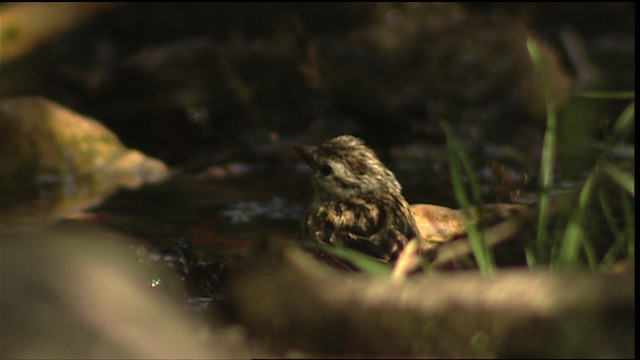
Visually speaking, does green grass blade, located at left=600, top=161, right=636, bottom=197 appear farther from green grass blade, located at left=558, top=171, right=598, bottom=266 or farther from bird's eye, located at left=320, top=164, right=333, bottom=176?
bird's eye, located at left=320, top=164, right=333, bottom=176

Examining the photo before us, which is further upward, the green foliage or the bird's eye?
the bird's eye

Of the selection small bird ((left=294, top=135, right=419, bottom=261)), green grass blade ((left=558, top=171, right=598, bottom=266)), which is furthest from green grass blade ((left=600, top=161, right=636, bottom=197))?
small bird ((left=294, top=135, right=419, bottom=261))

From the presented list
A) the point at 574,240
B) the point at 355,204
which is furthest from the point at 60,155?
the point at 574,240

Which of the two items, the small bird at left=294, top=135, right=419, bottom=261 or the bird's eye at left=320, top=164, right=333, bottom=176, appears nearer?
the small bird at left=294, top=135, right=419, bottom=261

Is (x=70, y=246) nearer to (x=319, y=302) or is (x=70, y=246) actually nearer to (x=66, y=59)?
(x=319, y=302)

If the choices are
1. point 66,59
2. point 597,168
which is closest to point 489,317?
point 597,168

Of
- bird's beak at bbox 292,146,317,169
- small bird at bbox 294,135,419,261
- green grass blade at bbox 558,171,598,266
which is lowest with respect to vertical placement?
green grass blade at bbox 558,171,598,266

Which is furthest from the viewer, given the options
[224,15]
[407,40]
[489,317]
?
[224,15]
